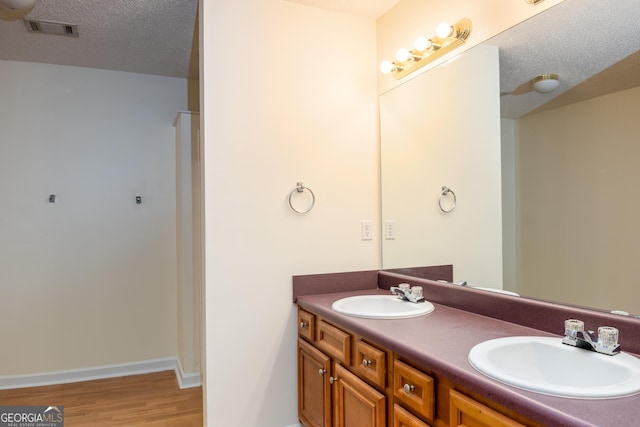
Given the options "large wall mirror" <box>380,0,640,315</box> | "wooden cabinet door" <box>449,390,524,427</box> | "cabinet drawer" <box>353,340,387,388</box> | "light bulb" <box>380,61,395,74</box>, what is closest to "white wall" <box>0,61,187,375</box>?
"light bulb" <box>380,61,395,74</box>

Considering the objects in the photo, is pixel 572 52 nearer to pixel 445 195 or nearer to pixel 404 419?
pixel 445 195

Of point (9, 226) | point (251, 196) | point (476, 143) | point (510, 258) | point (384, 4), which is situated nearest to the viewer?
point (510, 258)

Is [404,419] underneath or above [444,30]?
underneath

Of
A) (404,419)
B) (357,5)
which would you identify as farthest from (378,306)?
(357,5)

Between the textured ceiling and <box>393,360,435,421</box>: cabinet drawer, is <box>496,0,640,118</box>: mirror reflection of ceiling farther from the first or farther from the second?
the textured ceiling

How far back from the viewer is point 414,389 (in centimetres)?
131

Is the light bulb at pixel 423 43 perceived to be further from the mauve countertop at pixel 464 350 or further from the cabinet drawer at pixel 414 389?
the cabinet drawer at pixel 414 389

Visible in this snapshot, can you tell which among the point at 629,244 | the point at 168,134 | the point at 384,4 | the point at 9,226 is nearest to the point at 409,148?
the point at 384,4

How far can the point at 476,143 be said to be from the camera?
1.89 meters

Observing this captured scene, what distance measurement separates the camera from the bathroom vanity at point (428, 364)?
3.08ft

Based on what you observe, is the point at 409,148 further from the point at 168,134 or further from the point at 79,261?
the point at 79,261

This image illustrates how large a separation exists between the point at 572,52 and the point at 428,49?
0.73 meters

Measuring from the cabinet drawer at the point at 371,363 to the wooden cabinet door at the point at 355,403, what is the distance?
42mm

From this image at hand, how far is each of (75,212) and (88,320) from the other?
84 centimetres
